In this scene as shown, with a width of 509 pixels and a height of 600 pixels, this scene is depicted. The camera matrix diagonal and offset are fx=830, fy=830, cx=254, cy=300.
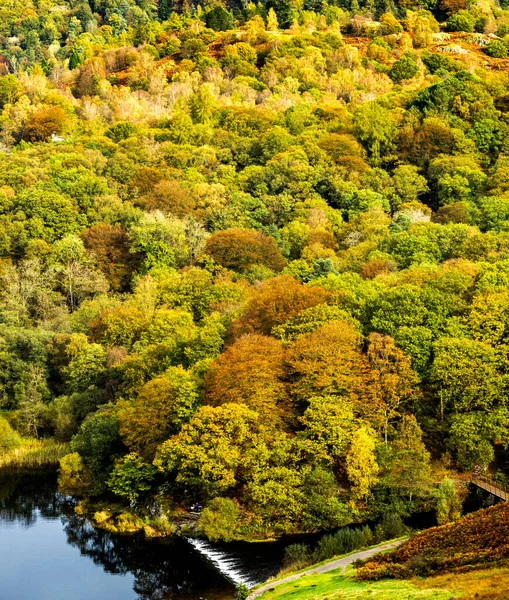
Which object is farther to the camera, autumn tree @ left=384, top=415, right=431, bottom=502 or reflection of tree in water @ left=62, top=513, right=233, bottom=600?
autumn tree @ left=384, top=415, right=431, bottom=502

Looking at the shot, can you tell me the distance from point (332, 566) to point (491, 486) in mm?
13669

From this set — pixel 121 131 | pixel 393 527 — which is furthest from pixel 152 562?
pixel 121 131

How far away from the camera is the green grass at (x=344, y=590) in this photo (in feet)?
102

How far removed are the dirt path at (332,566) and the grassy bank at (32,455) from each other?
27.8 metres

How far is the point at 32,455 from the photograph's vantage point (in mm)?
63188

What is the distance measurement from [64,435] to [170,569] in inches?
895

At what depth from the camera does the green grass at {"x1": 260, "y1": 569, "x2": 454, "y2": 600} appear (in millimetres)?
31203

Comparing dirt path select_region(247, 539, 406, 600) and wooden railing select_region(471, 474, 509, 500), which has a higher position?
dirt path select_region(247, 539, 406, 600)

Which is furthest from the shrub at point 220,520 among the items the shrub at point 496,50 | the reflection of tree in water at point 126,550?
the shrub at point 496,50

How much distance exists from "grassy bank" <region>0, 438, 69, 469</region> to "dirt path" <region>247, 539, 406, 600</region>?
2779 centimetres

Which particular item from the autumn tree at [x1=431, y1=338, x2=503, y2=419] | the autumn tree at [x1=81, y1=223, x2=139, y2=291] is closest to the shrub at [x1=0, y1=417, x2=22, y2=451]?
the autumn tree at [x1=81, y1=223, x2=139, y2=291]

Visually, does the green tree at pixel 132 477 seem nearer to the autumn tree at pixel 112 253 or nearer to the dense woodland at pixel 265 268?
the dense woodland at pixel 265 268

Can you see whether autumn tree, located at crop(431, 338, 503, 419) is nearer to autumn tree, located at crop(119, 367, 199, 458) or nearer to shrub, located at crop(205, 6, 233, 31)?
autumn tree, located at crop(119, 367, 199, 458)

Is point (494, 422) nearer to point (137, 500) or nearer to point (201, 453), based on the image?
point (201, 453)
